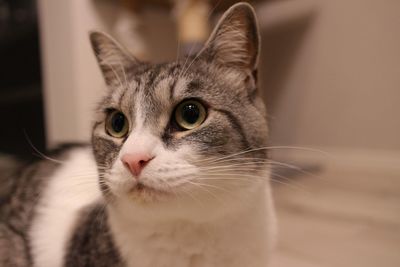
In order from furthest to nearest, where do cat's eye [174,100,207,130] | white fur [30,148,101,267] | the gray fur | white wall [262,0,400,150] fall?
1. white wall [262,0,400,150]
2. white fur [30,148,101,267]
3. the gray fur
4. cat's eye [174,100,207,130]

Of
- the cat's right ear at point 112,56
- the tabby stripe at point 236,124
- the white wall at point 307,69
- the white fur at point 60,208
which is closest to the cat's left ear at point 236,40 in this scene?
the tabby stripe at point 236,124

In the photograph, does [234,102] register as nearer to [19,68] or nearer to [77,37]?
[77,37]

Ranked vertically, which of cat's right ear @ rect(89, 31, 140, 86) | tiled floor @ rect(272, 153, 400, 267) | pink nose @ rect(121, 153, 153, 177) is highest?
cat's right ear @ rect(89, 31, 140, 86)

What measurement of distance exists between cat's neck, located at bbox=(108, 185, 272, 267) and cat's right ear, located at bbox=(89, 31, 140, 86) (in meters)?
0.44

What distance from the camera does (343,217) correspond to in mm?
1918

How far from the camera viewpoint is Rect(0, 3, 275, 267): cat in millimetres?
849

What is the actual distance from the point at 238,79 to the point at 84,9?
1.75 meters

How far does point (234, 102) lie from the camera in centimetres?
101

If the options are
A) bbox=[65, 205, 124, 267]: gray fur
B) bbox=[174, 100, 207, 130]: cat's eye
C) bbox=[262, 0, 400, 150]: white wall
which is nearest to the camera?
bbox=[174, 100, 207, 130]: cat's eye

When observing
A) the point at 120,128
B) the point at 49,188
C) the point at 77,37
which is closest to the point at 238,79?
the point at 120,128

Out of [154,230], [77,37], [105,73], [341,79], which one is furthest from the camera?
[341,79]

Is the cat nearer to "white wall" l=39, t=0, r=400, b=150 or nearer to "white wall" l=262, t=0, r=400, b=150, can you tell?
"white wall" l=39, t=0, r=400, b=150

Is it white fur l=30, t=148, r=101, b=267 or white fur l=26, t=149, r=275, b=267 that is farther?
white fur l=30, t=148, r=101, b=267

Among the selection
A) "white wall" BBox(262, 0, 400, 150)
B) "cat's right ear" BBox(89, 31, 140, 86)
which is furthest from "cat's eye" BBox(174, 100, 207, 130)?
"white wall" BBox(262, 0, 400, 150)
